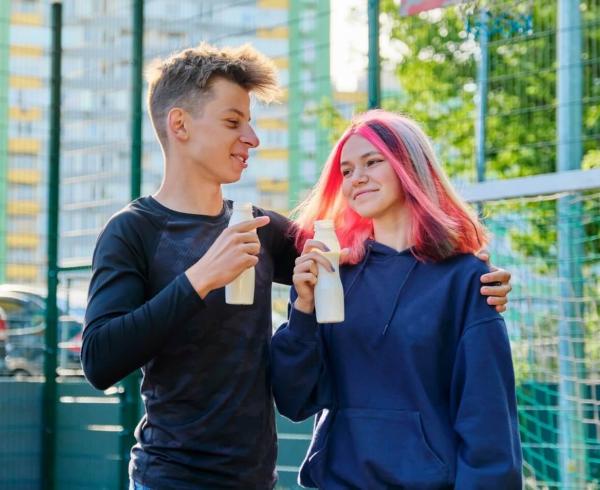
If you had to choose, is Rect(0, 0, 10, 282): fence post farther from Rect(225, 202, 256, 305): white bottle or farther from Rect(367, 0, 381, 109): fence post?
Rect(225, 202, 256, 305): white bottle

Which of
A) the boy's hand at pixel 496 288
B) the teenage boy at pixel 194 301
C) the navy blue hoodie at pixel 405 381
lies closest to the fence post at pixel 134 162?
the teenage boy at pixel 194 301

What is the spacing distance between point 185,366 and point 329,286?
0.46 metres

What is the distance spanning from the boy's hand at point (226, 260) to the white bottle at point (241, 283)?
0.04m

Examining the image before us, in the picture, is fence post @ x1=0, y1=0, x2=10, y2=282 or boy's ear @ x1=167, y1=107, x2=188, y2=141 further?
fence post @ x1=0, y1=0, x2=10, y2=282

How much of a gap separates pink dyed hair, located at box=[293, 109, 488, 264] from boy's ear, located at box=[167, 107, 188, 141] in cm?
40

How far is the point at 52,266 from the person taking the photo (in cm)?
580

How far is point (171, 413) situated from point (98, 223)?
9.59 ft

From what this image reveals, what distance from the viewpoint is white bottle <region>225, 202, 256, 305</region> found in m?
2.63

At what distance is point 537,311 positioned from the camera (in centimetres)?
519

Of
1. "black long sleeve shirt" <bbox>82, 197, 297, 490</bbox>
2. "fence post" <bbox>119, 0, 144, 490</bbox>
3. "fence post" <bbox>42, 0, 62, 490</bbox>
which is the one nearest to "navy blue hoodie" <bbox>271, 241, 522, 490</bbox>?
"black long sleeve shirt" <bbox>82, 197, 297, 490</bbox>

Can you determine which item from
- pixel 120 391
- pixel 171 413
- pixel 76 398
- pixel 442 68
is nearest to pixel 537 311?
pixel 120 391

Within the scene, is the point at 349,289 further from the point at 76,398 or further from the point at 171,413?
the point at 76,398

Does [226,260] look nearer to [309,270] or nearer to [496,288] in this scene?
[309,270]

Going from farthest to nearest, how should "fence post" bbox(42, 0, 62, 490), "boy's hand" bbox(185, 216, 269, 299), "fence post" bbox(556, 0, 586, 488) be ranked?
"fence post" bbox(42, 0, 62, 490)
"fence post" bbox(556, 0, 586, 488)
"boy's hand" bbox(185, 216, 269, 299)
